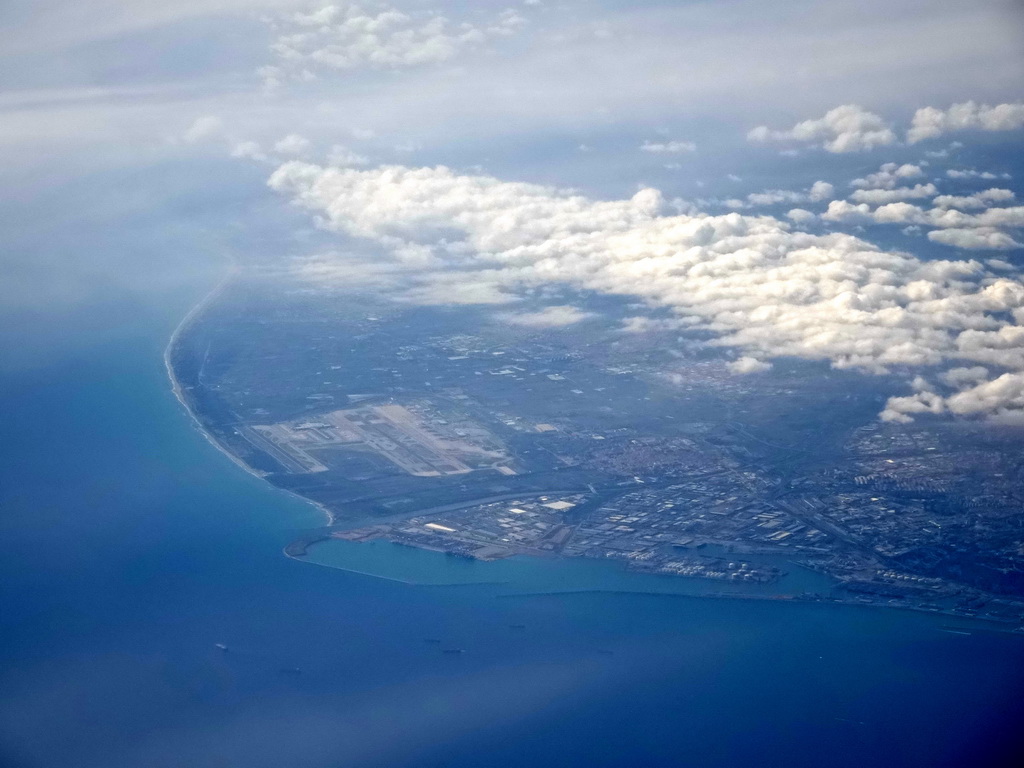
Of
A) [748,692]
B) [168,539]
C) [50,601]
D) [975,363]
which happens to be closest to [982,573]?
[748,692]

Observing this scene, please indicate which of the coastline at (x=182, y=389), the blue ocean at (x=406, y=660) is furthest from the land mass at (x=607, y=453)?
the blue ocean at (x=406, y=660)

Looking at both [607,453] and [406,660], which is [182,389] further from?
[406,660]

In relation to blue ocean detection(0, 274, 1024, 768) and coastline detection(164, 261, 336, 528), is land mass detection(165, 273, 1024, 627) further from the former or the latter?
blue ocean detection(0, 274, 1024, 768)

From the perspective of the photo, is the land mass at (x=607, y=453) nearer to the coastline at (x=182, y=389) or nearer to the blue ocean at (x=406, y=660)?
the coastline at (x=182, y=389)

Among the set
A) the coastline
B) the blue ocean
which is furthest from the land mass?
the blue ocean

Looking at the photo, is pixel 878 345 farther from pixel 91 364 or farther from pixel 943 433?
pixel 91 364

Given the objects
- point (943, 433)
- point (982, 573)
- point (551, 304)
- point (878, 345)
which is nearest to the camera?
point (982, 573)
